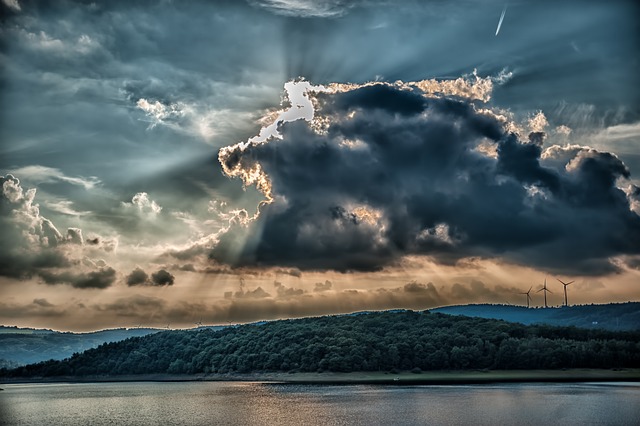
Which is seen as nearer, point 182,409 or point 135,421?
point 135,421

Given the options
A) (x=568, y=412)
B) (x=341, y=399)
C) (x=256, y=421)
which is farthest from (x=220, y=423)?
(x=568, y=412)

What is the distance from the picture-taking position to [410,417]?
110938mm

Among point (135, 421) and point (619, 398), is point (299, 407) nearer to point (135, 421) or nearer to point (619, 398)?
point (135, 421)

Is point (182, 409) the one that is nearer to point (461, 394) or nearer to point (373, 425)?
point (373, 425)

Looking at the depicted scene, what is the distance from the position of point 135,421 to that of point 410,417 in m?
51.2

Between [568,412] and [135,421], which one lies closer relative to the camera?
[568,412]

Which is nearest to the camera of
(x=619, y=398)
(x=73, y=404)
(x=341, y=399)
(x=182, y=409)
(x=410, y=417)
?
(x=410, y=417)

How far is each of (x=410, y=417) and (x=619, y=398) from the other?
175ft

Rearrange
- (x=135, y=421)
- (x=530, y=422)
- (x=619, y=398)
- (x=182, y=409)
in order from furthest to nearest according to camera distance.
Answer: (x=182, y=409)
(x=619, y=398)
(x=135, y=421)
(x=530, y=422)

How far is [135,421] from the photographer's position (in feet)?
395

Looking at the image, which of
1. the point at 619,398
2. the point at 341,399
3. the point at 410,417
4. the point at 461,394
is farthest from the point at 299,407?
the point at 619,398

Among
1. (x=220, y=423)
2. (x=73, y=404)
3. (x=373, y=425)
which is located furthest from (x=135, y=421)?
(x=73, y=404)

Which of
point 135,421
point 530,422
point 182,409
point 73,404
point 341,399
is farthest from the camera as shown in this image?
point 73,404

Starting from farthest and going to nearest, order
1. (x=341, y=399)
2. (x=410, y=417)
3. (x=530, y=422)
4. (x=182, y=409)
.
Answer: (x=341, y=399), (x=182, y=409), (x=410, y=417), (x=530, y=422)
